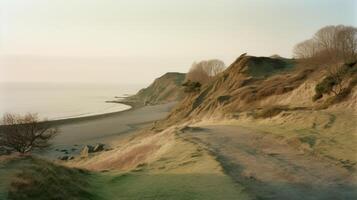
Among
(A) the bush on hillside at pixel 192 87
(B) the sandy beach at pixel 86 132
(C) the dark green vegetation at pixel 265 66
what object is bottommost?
(B) the sandy beach at pixel 86 132

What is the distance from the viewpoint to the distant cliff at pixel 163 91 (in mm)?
132000

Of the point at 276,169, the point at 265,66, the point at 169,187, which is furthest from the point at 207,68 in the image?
the point at 169,187

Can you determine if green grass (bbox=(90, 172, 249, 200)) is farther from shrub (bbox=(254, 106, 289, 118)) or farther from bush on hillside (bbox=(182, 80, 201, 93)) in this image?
bush on hillside (bbox=(182, 80, 201, 93))

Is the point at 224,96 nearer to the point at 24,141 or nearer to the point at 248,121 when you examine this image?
the point at 248,121

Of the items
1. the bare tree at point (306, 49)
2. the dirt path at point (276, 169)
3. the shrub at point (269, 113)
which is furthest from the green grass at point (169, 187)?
the bare tree at point (306, 49)

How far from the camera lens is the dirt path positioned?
15.8m

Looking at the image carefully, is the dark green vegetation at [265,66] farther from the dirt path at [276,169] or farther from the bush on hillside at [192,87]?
the dirt path at [276,169]

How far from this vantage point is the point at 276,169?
60.3ft

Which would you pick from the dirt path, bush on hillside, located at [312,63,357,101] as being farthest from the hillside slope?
the dirt path

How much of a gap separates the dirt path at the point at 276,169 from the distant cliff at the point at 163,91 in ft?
334

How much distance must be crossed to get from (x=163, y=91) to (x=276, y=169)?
126888 millimetres

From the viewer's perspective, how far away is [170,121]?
48.8 meters

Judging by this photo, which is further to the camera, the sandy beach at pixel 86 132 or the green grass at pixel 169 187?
the sandy beach at pixel 86 132

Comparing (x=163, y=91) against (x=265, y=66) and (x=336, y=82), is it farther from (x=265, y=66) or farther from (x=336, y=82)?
(x=336, y=82)
